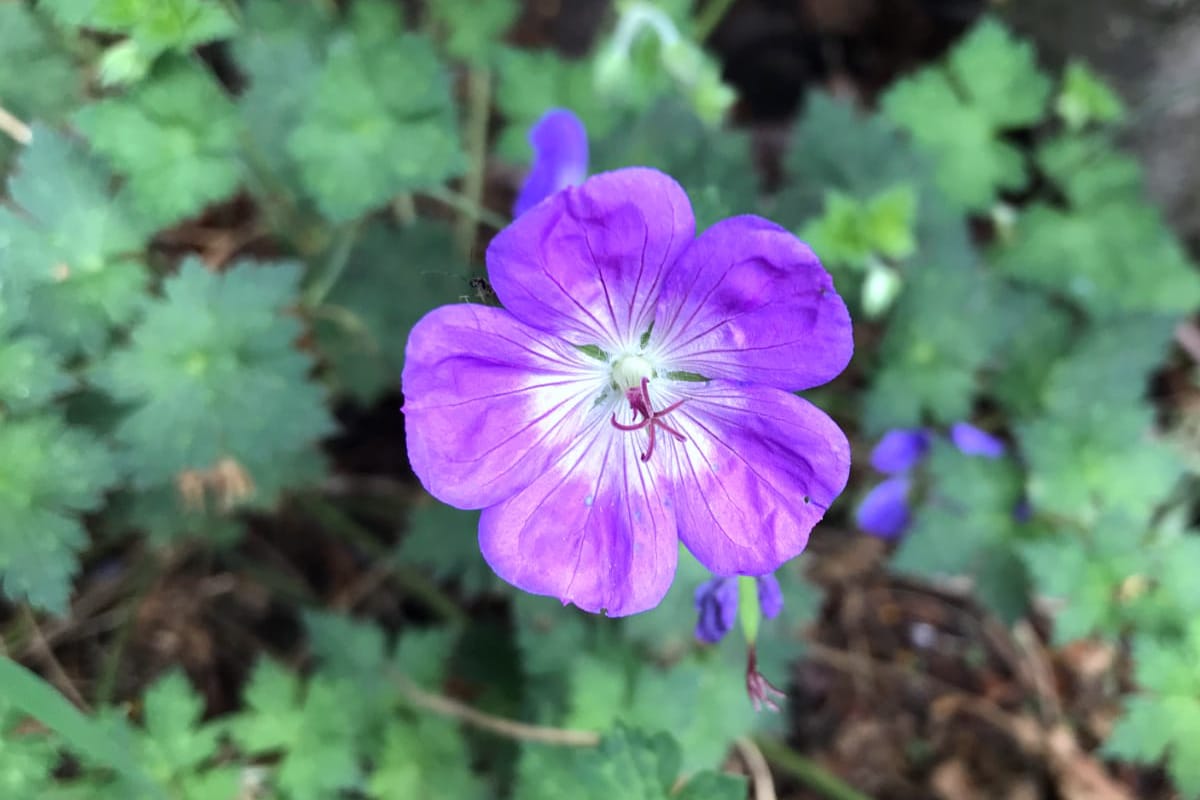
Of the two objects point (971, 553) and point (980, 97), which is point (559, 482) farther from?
point (980, 97)

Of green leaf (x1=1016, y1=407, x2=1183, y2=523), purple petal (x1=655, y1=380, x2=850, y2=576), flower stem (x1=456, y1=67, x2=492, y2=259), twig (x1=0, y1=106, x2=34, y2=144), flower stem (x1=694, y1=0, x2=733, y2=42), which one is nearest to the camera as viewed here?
purple petal (x1=655, y1=380, x2=850, y2=576)

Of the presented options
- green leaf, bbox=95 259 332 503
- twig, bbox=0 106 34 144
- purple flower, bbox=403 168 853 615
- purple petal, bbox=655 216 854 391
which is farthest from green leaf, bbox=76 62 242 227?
purple petal, bbox=655 216 854 391

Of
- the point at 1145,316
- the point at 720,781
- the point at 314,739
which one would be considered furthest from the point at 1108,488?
the point at 314,739

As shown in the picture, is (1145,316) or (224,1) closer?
(224,1)

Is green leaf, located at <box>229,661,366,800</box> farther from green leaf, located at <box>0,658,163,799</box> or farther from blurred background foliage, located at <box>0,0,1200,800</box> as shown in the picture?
green leaf, located at <box>0,658,163,799</box>

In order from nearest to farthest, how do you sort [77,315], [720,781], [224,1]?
1. [720,781]
2. [77,315]
3. [224,1]

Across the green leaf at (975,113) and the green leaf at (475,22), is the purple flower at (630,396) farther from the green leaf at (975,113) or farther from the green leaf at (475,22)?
A: the green leaf at (975,113)
